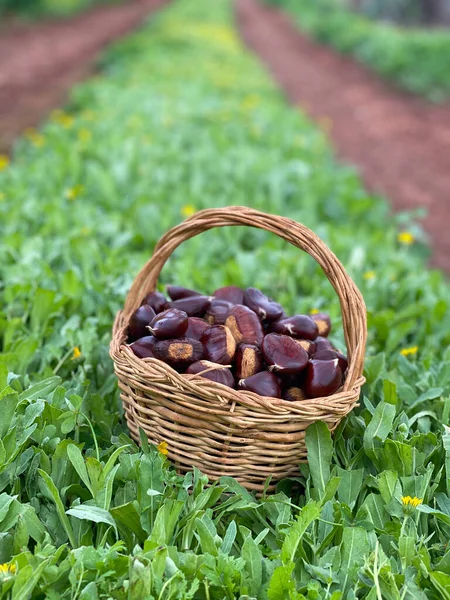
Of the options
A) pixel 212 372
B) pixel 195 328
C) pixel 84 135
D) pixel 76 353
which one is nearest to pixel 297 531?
pixel 212 372

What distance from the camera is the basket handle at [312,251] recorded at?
2178 mm

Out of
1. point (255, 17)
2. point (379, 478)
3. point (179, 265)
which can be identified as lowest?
point (255, 17)

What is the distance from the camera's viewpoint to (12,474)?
212 centimetres

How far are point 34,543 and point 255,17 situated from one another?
120 feet

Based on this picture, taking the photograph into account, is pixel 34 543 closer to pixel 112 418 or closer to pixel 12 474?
pixel 12 474

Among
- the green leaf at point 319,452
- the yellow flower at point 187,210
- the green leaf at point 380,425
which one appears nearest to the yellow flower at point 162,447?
the green leaf at point 319,452

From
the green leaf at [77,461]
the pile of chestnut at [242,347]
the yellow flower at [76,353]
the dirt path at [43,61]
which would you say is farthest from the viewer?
the dirt path at [43,61]

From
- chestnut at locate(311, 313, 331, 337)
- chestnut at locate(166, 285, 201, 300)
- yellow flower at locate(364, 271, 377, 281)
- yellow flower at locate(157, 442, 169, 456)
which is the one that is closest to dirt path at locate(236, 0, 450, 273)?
yellow flower at locate(364, 271, 377, 281)

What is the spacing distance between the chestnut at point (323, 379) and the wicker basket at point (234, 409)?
0.13ft

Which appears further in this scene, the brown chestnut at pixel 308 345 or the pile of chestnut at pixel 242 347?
the brown chestnut at pixel 308 345

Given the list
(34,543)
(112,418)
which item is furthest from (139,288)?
(34,543)

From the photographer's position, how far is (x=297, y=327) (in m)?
2.42

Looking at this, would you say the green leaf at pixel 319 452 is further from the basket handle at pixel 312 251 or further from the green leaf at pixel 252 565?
the green leaf at pixel 252 565

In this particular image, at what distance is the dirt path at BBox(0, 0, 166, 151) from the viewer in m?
10.6
